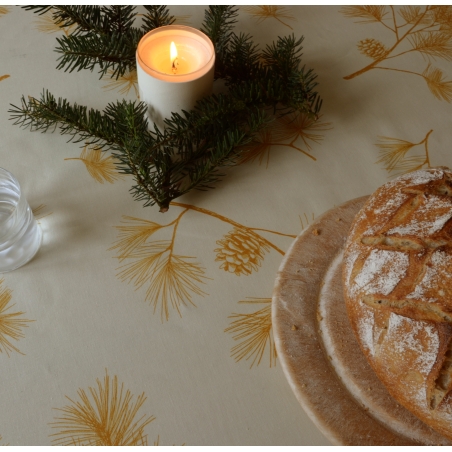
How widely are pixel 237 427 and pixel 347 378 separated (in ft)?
0.52

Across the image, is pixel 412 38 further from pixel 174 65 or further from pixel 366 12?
pixel 174 65

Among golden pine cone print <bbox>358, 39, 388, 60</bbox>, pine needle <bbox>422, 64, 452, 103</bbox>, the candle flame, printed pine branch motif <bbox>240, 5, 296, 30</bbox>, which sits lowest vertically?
the candle flame

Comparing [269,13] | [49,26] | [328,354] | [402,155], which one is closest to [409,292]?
[328,354]

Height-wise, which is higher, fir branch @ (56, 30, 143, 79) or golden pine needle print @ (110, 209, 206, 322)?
fir branch @ (56, 30, 143, 79)

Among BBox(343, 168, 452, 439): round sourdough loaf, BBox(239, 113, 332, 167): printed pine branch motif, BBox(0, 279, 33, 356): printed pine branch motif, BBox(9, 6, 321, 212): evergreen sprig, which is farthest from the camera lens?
BBox(239, 113, 332, 167): printed pine branch motif

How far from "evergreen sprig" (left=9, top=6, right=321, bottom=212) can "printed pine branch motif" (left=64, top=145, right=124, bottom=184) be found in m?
0.02

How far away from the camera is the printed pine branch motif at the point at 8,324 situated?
65 cm

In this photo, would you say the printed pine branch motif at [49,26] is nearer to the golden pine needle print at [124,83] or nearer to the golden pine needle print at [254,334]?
the golden pine needle print at [124,83]

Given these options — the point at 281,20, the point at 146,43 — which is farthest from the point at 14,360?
the point at 281,20

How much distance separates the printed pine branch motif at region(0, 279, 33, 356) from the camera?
652 mm

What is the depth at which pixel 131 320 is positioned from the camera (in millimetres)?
679

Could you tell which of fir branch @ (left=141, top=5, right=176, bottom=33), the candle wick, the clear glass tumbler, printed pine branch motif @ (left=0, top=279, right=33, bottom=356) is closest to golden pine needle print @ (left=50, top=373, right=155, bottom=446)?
printed pine branch motif @ (left=0, top=279, right=33, bottom=356)

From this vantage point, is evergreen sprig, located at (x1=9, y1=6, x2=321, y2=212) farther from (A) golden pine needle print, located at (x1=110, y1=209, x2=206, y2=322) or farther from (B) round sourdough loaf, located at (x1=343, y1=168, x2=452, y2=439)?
(B) round sourdough loaf, located at (x1=343, y1=168, x2=452, y2=439)

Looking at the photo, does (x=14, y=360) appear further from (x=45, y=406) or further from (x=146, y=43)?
(x=146, y=43)
